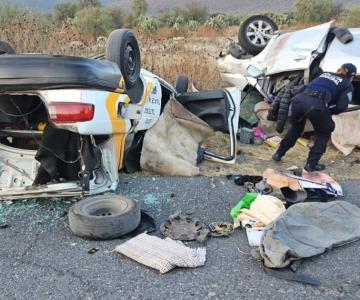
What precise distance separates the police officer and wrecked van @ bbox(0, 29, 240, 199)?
2.28 meters

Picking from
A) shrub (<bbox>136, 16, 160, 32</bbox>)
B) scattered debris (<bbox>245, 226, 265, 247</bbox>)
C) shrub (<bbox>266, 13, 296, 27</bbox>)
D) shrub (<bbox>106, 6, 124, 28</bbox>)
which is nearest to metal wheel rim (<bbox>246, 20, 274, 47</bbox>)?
shrub (<bbox>136, 16, 160, 32</bbox>)

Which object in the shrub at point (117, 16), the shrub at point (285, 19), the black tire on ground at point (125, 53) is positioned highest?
the black tire on ground at point (125, 53)

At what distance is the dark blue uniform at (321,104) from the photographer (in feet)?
20.6

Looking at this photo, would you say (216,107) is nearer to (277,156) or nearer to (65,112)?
(277,156)

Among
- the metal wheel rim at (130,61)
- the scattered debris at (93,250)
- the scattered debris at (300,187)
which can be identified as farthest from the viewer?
the metal wheel rim at (130,61)

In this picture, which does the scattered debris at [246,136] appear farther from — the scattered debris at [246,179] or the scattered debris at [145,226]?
the scattered debris at [145,226]

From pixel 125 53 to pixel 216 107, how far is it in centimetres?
208

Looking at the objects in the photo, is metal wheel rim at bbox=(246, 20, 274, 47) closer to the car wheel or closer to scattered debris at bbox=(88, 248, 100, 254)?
the car wheel

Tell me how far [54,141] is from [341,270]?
8.27ft

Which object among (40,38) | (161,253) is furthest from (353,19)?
(161,253)

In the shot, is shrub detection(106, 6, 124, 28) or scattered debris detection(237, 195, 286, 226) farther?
shrub detection(106, 6, 124, 28)

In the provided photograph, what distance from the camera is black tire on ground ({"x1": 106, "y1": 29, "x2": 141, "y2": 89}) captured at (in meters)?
4.95

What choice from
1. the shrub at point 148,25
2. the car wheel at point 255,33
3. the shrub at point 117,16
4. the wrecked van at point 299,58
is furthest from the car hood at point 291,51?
the shrub at point 117,16

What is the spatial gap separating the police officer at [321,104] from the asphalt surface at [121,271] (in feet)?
7.94
